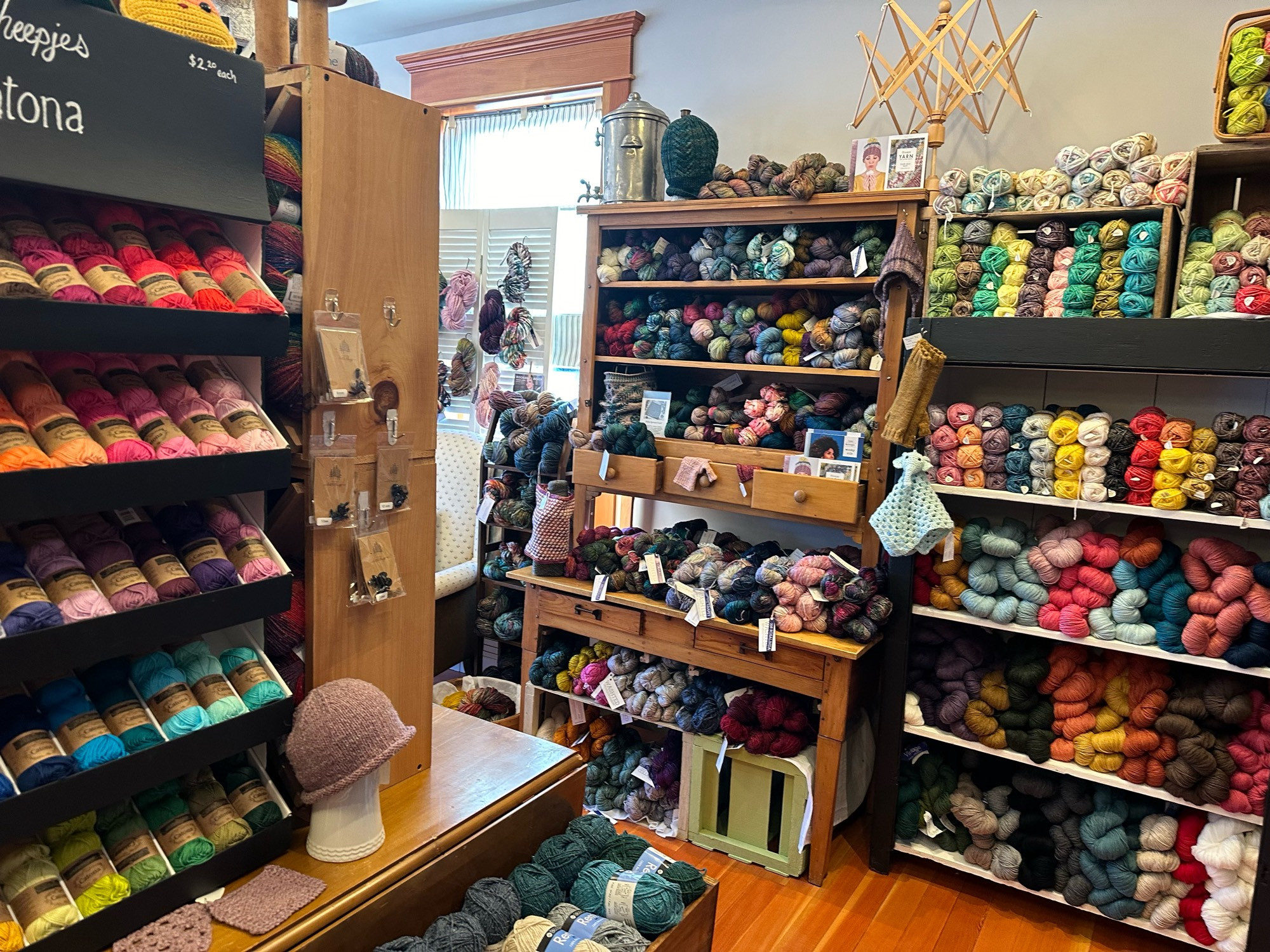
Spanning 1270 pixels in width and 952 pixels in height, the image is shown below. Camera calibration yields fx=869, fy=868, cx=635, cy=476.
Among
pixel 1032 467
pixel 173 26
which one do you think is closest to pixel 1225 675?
pixel 1032 467

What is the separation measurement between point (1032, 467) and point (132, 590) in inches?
81.4

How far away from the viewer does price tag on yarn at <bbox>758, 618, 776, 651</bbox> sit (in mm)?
2479

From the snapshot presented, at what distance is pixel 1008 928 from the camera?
2.31m

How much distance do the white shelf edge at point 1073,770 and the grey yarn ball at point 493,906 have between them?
1.46 metres

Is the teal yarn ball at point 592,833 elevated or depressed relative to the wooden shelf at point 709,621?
depressed

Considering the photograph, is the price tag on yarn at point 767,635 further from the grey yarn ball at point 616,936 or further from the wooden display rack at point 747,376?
the grey yarn ball at point 616,936

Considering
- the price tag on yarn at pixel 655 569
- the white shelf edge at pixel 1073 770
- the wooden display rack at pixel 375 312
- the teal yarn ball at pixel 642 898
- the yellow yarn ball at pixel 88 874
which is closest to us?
the yellow yarn ball at pixel 88 874

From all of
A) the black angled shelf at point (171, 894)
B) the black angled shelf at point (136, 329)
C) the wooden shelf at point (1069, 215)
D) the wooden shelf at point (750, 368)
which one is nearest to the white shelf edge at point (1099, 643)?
the wooden shelf at point (750, 368)

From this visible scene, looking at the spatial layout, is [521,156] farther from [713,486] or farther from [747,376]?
[713,486]

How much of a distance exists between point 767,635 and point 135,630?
178 cm

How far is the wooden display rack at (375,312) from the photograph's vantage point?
1271mm

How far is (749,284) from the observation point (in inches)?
108

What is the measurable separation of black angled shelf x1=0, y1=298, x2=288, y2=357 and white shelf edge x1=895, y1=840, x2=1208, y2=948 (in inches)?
87.7

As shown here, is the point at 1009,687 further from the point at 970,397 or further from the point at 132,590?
the point at 132,590
